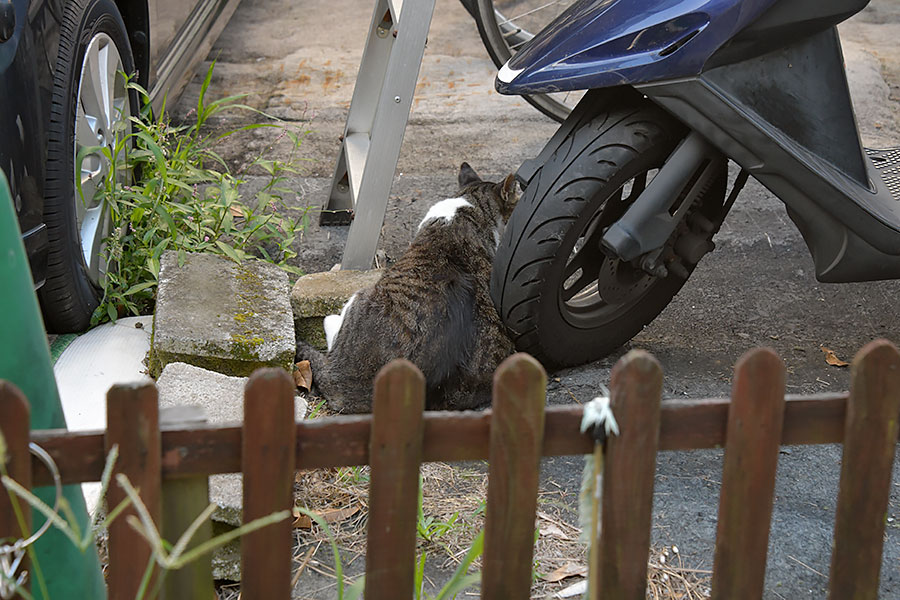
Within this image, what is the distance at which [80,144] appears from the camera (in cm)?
316

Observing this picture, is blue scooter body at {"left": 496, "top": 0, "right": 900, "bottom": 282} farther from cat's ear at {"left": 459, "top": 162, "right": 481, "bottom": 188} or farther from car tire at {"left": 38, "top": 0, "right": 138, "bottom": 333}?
car tire at {"left": 38, "top": 0, "right": 138, "bottom": 333}

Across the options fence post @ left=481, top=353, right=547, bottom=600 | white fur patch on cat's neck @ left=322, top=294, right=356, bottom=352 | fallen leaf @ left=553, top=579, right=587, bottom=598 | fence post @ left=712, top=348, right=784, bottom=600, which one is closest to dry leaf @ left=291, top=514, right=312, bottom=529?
fallen leaf @ left=553, top=579, right=587, bottom=598

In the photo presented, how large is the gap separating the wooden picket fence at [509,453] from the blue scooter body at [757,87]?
3.85 ft

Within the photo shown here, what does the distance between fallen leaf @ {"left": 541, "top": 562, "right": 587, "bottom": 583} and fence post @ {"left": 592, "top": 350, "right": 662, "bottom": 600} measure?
0.62m

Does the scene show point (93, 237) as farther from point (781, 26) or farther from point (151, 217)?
point (781, 26)

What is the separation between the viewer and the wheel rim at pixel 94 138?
3.14 metres

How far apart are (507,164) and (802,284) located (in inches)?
70.3

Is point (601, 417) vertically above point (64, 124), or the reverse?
point (64, 124)

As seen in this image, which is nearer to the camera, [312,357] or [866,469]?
[866,469]

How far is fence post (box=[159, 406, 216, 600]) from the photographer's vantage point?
1455mm

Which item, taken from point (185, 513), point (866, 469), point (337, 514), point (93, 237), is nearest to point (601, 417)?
point (866, 469)

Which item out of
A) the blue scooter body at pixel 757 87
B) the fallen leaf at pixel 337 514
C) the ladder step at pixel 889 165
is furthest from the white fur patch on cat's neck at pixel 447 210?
the ladder step at pixel 889 165

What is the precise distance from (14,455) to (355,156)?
2740 mm

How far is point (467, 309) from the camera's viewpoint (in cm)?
300
